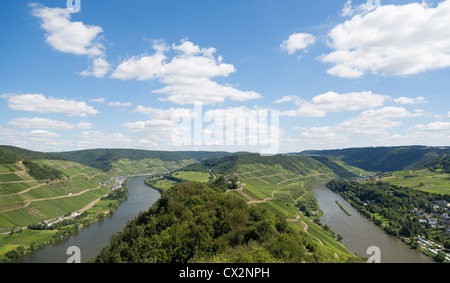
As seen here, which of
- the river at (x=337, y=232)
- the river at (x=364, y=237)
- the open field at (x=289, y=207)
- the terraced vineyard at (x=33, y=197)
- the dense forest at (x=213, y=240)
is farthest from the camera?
the terraced vineyard at (x=33, y=197)

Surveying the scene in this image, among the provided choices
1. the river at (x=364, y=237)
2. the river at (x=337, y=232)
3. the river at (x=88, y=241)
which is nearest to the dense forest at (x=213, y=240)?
the river at (x=88, y=241)

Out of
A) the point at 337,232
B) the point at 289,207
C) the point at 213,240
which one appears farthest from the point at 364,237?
the point at 213,240

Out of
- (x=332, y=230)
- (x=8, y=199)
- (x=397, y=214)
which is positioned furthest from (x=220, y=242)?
(x=8, y=199)

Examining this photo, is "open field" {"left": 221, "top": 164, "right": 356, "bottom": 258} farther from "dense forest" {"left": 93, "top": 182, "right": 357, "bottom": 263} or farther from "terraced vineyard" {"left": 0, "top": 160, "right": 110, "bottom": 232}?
"terraced vineyard" {"left": 0, "top": 160, "right": 110, "bottom": 232}

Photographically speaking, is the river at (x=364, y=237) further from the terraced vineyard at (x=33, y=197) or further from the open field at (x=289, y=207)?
the terraced vineyard at (x=33, y=197)

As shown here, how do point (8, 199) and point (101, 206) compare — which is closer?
point (8, 199)

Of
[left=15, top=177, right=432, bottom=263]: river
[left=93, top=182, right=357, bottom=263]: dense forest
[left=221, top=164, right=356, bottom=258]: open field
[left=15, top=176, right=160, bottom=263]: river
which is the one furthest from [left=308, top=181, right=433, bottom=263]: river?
[left=15, top=176, right=160, bottom=263]: river
